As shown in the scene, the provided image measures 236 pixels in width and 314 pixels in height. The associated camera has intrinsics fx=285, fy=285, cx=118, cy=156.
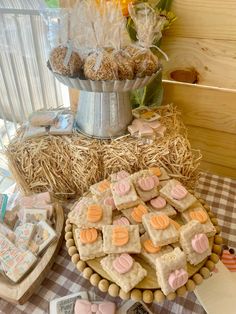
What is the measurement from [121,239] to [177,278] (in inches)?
4.8

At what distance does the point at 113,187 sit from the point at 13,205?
0.35m

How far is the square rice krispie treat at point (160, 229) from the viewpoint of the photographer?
54 centimetres

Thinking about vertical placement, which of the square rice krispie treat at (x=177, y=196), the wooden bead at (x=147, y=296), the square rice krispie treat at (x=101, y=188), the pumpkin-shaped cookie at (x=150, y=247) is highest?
the square rice krispie treat at (x=177, y=196)

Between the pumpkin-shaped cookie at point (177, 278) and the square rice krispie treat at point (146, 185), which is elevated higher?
the square rice krispie treat at point (146, 185)

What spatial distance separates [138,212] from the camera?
0.60 m

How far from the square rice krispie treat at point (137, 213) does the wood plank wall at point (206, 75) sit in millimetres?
517

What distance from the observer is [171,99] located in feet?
3.33

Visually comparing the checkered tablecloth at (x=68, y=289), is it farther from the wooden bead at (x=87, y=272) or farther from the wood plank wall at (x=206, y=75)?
the wood plank wall at (x=206, y=75)

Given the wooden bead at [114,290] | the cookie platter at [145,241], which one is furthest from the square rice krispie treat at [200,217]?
the wooden bead at [114,290]

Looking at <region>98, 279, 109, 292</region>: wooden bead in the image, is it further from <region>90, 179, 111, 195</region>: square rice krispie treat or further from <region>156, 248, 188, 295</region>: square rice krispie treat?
<region>90, 179, 111, 195</region>: square rice krispie treat

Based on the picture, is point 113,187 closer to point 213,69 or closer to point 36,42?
point 213,69

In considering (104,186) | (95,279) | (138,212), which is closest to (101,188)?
(104,186)

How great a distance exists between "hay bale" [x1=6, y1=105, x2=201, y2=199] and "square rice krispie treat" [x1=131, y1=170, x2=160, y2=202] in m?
0.09

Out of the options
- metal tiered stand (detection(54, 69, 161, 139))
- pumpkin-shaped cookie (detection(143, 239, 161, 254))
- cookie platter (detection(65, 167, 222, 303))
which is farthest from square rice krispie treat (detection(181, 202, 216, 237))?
metal tiered stand (detection(54, 69, 161, 139))
